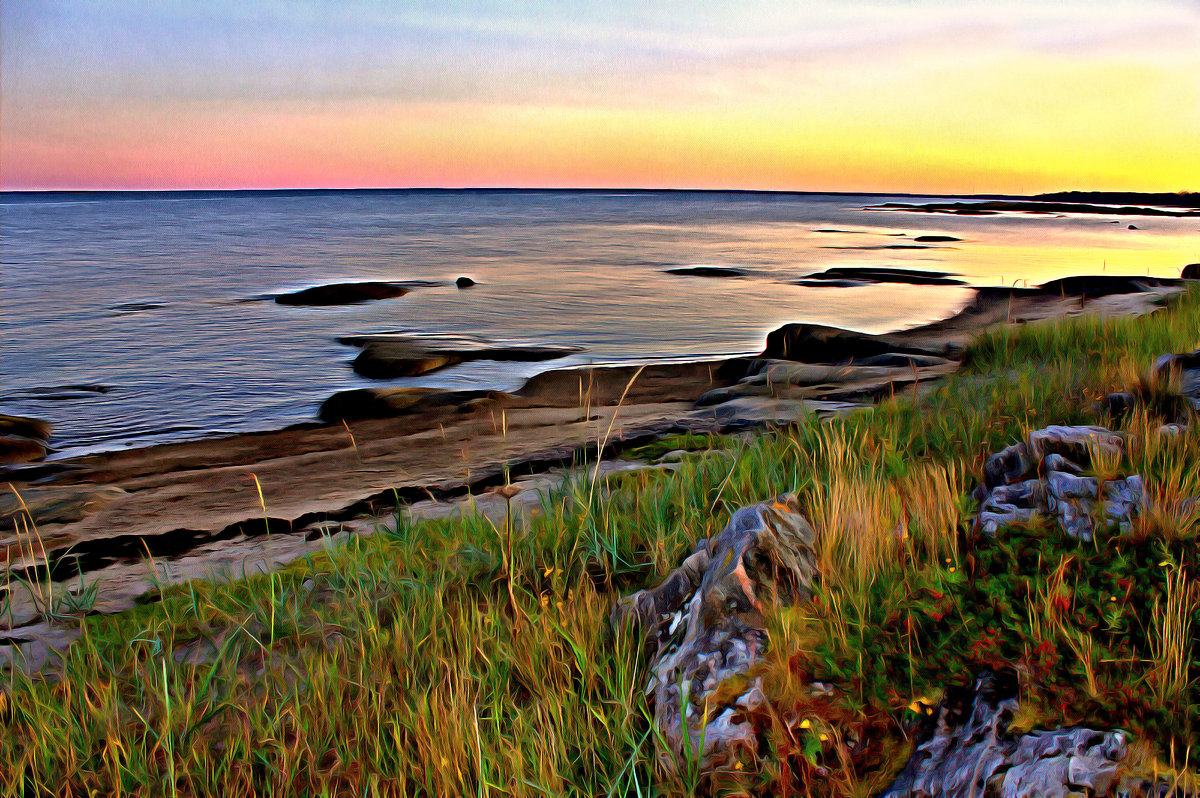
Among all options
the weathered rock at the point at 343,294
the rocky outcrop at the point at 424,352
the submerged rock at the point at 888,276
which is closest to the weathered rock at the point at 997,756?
the rocky outcrop at the point at 424,352

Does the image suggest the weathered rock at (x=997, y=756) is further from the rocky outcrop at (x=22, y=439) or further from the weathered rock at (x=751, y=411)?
the rocky outcrop at (x=22, y=439)

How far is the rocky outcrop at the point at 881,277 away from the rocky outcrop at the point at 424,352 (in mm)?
16077

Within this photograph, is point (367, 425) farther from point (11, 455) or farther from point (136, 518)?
point (11, 455)

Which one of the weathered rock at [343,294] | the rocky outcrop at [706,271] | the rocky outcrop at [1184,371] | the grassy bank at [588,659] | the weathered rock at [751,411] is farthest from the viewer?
the rocky outcrop at [706,271]

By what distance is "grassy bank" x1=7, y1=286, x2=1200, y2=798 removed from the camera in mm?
2352

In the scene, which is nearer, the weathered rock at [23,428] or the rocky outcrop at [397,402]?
the weathered rock at [23,428]

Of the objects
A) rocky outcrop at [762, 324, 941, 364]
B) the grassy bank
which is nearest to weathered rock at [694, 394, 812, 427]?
rocky outcrop at [762, 324, 941, 364]

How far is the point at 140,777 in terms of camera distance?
2.63 metres

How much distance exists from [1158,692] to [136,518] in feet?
26.0

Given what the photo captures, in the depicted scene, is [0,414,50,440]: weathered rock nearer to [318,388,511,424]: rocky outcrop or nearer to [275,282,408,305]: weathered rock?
[318,388,511,424]: rocky outcrop

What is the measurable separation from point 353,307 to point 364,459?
16.7 metres

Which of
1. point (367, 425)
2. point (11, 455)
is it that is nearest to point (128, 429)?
point (11, 455)

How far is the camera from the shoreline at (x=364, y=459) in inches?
239

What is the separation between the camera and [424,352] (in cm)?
1614
